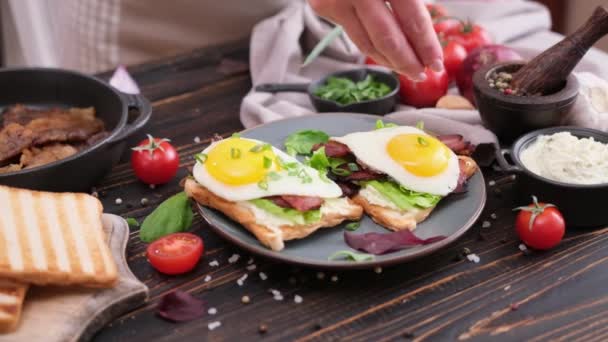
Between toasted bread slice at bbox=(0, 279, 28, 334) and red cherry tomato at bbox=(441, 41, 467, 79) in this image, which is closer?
toasted bread slice at bbox=(0, 279, 28, 334)

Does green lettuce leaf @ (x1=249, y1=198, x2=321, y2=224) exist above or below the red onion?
above

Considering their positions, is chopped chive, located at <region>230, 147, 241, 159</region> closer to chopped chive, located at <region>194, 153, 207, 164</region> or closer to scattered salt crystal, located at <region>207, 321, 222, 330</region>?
chopped chive, located at <region>194, 153, 207, 164</region>

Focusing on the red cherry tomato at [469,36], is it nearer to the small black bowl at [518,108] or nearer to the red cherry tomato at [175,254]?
the small black bowl at [518,108]

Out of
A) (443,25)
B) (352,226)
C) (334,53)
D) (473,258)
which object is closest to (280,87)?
(334,53)

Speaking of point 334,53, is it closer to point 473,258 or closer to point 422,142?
point 422,142

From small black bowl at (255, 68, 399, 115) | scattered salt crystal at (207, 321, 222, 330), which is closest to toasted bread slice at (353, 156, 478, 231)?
scattered salt crystal at (207, 321, 222, 330)

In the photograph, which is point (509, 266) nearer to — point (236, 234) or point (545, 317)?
point (545, 317)
